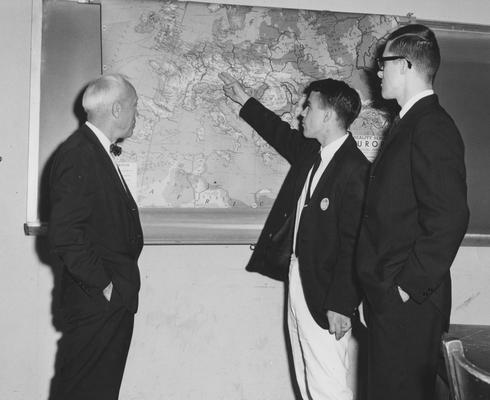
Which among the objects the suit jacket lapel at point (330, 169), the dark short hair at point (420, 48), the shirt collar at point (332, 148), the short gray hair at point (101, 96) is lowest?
the suit jacket lapel at point (330, 169)

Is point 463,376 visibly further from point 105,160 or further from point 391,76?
point 105,160

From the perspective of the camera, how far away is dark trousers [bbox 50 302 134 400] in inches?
79.2

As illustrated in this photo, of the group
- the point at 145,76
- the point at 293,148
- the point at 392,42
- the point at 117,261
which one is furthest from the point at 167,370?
the point at 392,42

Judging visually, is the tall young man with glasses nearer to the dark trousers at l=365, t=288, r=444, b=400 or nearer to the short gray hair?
the dark trousers at l=365, t=288, r=444, b=400

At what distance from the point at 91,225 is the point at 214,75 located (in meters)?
1.10

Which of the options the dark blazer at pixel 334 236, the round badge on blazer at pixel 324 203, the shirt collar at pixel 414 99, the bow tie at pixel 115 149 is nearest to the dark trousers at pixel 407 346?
the dark blazer at pixel 334 236

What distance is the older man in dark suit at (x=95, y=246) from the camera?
1.93 metres

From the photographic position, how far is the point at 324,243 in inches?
91.1

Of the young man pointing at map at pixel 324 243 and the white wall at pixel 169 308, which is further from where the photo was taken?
the white wall at pixel 169 308

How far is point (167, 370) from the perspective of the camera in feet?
9.35

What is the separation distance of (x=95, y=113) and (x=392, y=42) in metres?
1.12

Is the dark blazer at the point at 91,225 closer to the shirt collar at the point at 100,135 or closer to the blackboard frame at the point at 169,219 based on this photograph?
the shirt collar at the point at 100,135

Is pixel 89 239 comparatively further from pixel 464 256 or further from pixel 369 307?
pixel 464 256

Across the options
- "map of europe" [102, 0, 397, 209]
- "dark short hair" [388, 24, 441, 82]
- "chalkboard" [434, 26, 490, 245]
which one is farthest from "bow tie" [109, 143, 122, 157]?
"chalkboard" [434, 26, 490, 245]
